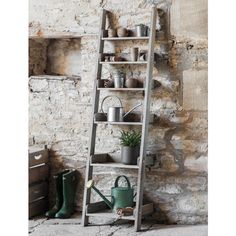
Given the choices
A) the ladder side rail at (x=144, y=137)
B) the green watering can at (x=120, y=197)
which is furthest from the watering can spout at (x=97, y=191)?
the ladder side rail at (x=144, y=137)

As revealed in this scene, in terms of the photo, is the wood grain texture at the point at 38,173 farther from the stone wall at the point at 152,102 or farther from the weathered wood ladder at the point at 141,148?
the weathered wood ladder at the point at 141,148

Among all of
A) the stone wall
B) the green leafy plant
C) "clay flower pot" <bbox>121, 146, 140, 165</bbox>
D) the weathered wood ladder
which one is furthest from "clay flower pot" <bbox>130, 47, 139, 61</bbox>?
"clay flower pot" <bbox>121, 146, 140, 165</bbox>

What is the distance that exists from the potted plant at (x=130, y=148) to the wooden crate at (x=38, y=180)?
86 centimetres

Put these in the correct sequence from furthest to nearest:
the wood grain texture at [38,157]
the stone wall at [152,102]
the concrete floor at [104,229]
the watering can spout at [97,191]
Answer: the wood grain texture at [38,157] < the stone wall at [152,102] < the watering can spout at [97,191] < the concrete floor at [104,229]

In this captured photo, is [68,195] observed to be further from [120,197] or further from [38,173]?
[120,197]

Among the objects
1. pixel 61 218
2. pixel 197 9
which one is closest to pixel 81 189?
pixel 61 218

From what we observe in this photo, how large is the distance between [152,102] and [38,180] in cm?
133

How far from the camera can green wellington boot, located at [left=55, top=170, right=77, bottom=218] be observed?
4.57 meters

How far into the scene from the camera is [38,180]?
473 centimetres

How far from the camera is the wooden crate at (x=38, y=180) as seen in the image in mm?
4590

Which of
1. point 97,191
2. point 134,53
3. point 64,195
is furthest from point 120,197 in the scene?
point 134,53
